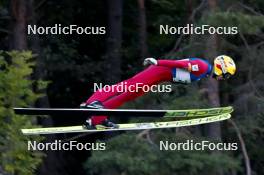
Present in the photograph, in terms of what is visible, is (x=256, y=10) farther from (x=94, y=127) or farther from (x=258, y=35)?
(x=94, y=127)

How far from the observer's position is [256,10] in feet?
53.2

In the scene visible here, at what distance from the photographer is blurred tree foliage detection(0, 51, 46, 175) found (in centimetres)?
1335

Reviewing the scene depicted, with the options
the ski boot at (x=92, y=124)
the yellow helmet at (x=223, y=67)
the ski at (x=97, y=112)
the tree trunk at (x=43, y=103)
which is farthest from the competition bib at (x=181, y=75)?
the tree trunk at (x=43, y=103)

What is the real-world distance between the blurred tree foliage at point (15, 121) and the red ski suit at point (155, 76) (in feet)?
11.5

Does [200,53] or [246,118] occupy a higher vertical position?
[200,53]

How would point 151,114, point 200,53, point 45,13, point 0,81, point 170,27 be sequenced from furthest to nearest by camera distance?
point 45,13, point 170,27, point 200,53, point 0,81, point 151,114

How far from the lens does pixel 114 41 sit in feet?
59.2

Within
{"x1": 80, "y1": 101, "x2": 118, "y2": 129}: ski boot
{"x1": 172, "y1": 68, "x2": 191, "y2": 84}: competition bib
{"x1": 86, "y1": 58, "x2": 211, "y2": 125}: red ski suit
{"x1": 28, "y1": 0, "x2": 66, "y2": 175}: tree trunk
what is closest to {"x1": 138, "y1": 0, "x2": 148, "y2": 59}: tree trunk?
{"x1": 28, "y1": 0, "x2": 66, "y2": 175}: tree trunk

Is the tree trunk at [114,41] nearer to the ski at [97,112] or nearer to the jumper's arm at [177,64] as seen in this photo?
the ski at [97,112]

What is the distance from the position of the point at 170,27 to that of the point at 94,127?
24.7ft

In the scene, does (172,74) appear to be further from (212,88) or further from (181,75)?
(212,88)

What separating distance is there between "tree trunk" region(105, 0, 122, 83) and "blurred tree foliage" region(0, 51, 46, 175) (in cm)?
400

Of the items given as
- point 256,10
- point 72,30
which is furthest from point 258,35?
point 72,30

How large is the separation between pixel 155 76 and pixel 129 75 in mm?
8616
